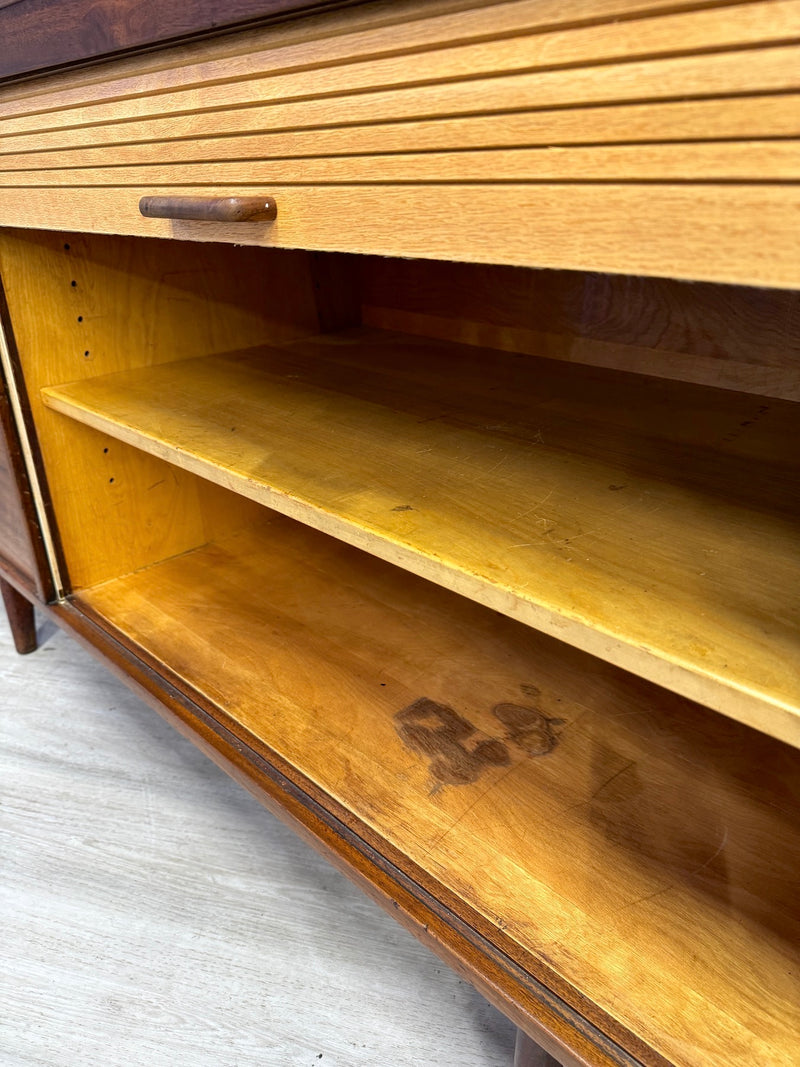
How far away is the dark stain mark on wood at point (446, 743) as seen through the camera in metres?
0.65

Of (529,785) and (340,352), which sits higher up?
(340,352)

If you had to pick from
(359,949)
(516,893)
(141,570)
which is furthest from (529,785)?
(141,570)

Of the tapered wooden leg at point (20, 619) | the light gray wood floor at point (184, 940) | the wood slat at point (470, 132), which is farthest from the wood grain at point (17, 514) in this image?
the wood slat at point (470, 132)

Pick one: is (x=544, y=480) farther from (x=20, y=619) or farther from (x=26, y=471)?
(x=20, y=619)

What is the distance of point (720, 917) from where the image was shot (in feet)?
1.69

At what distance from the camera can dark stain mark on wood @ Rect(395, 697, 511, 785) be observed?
0.65m

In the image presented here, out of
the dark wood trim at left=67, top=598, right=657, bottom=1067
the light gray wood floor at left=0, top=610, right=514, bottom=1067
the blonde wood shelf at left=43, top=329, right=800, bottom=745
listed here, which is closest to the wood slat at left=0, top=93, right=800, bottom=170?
the blonde wood shelf at left=43, top=329, right=800, bottom=745

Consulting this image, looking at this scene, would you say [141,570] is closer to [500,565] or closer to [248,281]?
[248,281]

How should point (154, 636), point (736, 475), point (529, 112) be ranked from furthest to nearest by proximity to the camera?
point (154, 636)
point (736, 475)
point (529, 112)

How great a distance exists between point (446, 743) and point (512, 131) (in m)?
0.49

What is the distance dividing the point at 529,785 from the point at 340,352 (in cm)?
53

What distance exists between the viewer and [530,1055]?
1.68 feet

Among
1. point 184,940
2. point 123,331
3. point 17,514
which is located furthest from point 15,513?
point 184,940

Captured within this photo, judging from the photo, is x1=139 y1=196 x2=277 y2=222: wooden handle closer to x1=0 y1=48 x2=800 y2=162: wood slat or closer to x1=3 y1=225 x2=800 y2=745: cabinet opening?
x1=0 y1=48 x2=800 y2=162: wood slat
